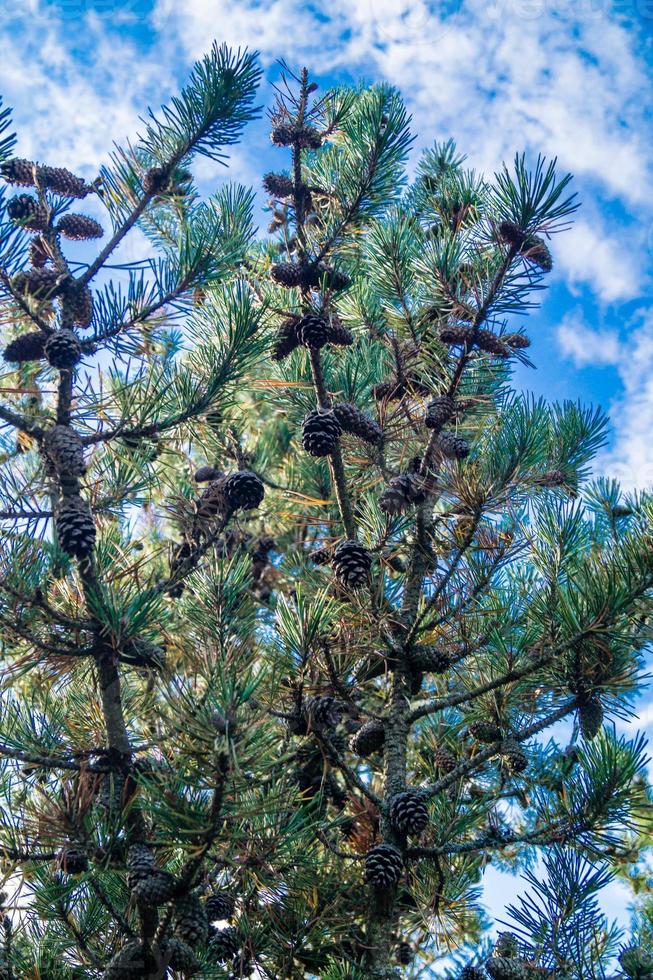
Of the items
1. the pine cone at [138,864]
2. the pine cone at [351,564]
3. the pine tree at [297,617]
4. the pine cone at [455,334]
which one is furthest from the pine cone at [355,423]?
the pine cone at [138,864]

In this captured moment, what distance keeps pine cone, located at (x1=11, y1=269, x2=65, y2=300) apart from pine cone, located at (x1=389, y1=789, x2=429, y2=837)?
4.72 ft

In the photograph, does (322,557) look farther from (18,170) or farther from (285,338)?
(18,170)

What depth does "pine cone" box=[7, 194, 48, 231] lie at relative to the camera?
2.25 metres

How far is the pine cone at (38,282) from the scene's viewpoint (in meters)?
2.07

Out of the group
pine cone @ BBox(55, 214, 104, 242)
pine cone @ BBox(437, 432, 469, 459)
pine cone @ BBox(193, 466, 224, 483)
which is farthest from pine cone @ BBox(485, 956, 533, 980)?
pine cone @ BBox(55, 214, 104, 242)

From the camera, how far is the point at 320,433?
218 centimetres

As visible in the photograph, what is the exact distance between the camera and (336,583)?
2.18 m

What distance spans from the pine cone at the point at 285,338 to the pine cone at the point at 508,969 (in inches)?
60.6

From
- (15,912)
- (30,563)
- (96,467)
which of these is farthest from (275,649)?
(15,912)

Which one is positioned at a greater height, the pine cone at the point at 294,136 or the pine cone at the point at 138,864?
the pine cone at the point at 294,136

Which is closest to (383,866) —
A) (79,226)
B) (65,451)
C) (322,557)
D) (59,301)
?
(322,557)

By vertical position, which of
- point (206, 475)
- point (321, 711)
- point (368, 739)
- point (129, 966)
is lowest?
point (129, 966)

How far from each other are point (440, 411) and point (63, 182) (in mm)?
1191

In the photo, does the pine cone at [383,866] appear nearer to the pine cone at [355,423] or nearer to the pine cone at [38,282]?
the pine cone at [355,423]
